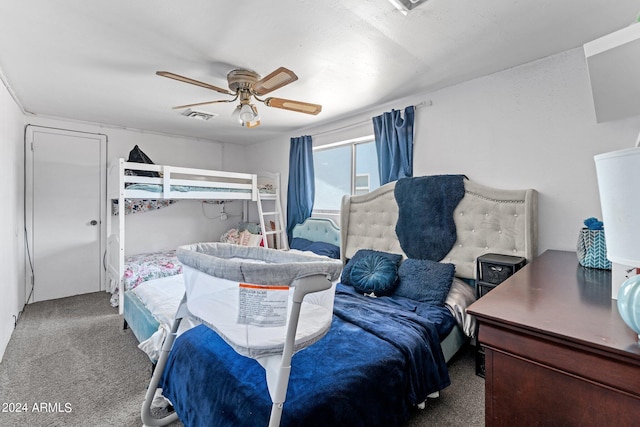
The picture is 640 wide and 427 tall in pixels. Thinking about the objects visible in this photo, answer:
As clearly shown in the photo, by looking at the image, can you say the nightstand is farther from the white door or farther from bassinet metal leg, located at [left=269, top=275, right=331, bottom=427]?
the white door

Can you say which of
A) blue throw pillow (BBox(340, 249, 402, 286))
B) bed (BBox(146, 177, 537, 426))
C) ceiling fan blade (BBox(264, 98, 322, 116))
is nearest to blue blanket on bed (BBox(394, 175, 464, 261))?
bed (BBox(146, 177, 537, 426))

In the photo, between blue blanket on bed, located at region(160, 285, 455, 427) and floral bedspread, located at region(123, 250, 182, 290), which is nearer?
blue blanket on bed, located at region(160, 285, 455, 427)

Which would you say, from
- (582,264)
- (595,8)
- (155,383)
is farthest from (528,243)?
(155,383)

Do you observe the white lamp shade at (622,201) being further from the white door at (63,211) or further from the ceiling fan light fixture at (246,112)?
the white door at (63,211)

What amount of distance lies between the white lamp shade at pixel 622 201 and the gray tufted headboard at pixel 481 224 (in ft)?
5.84

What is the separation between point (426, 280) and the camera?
2.26 meters

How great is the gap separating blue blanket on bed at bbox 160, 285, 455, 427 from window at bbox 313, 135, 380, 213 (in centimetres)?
191

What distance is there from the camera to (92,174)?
3871 millimetres

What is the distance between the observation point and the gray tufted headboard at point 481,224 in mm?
2127

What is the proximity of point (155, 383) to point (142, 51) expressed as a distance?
6.82ft

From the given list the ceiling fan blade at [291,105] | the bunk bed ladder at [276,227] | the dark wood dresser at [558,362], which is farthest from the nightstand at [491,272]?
the bunk bed ladder at [276,227]

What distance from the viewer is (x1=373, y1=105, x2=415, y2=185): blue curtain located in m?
2.85

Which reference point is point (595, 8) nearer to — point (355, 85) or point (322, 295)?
point (355, 85)

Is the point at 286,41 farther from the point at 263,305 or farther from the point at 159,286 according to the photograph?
the point at 159,286
